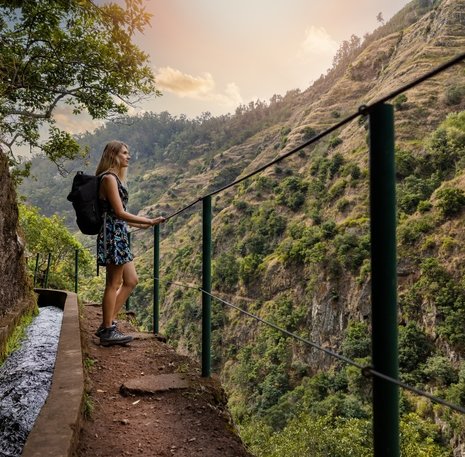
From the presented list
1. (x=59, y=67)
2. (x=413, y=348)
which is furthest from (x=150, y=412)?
(x=413, y=348)

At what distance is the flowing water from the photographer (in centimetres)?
185

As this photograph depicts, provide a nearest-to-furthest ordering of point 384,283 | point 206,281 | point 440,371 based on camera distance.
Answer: point 384,283
point 206,281
point 440,371

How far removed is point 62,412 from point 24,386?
2.70 ft

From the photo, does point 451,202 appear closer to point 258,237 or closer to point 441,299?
point 441,299

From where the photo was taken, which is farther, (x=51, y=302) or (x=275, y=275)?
(x=275, y=275)

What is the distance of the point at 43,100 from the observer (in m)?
9.13

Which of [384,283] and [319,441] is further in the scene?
[319,441]

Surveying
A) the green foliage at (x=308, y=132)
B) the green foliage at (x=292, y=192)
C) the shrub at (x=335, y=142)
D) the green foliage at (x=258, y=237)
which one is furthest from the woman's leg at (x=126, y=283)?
the green foliage at (x=308, y=132)

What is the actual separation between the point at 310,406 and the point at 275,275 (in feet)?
50.5

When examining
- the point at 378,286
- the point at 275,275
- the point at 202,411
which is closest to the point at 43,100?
the point at 202,411

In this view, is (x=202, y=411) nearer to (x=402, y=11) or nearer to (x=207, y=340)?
(x=207, y=340)

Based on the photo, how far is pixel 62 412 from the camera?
1.67 m

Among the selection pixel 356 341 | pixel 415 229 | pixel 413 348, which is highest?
pixel 415 229

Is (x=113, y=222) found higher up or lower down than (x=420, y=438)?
higher up
